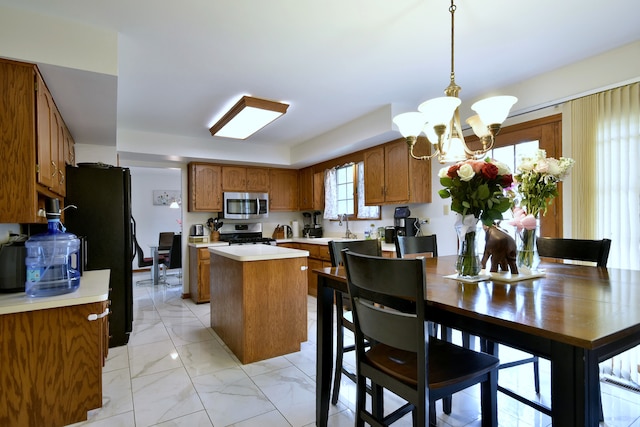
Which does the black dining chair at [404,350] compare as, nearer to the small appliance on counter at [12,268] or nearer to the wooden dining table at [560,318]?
the wooden dining table at [560,318]

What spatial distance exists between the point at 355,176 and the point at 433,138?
106 inches

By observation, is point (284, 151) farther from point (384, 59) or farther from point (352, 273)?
point (352, 273)

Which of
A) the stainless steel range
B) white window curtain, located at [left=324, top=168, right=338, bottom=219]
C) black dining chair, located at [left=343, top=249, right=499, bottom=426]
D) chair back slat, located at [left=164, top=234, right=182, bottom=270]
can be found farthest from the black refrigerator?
white window curtain, located at [left=324, top=168, right=338, bottom=219]

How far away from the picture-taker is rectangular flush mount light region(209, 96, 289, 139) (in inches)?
125

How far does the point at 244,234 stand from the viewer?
217 inches

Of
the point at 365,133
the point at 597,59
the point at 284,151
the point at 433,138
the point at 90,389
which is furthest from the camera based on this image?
the point at 284,151

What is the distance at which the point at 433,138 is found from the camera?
2.11 metres

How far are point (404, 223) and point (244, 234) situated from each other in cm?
276

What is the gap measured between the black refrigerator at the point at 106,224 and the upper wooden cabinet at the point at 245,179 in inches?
83.3

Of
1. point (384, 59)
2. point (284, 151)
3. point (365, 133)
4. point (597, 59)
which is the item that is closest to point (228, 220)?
point (284, 151)

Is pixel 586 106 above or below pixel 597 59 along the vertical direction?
below

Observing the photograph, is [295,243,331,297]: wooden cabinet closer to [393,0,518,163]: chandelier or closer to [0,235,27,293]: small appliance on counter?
[393,0,518,163]: chandelier

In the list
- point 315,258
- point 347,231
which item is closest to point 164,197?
point 315,258

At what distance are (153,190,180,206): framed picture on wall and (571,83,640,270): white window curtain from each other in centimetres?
748
